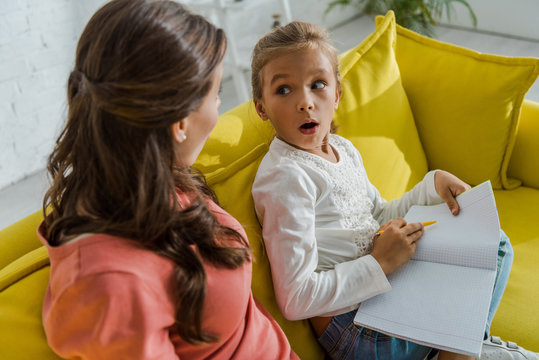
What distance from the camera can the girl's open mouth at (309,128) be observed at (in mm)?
1216

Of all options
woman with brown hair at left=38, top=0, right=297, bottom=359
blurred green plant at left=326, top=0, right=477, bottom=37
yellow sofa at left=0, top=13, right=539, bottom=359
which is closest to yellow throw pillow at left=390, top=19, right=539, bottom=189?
yellow sofa at left=0, top=13, right=539, bottom=359

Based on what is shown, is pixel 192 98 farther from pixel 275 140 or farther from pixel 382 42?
pixel 382 42

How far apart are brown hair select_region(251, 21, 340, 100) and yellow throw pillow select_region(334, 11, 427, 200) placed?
31 cm

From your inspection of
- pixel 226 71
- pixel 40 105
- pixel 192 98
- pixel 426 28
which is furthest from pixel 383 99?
pixel 426 28

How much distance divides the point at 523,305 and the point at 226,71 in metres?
2.61

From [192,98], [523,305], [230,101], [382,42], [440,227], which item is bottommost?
[230,101]

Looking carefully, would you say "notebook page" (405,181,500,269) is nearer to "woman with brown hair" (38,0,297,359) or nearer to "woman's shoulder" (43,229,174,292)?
"woman with brown hair" (38,0,297,359)

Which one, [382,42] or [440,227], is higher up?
[382,42]

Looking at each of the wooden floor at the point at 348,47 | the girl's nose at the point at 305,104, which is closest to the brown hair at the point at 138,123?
the girl's nose at the point at 305,104

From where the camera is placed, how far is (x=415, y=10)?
3.79m

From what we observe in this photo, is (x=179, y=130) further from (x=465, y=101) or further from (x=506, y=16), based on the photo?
(x=506, y=16)

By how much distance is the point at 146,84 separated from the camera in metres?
0.76

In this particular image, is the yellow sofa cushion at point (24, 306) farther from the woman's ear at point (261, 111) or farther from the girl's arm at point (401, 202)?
the girl's arm at point (401, 202)

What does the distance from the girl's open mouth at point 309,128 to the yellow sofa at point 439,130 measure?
5.4 inches
